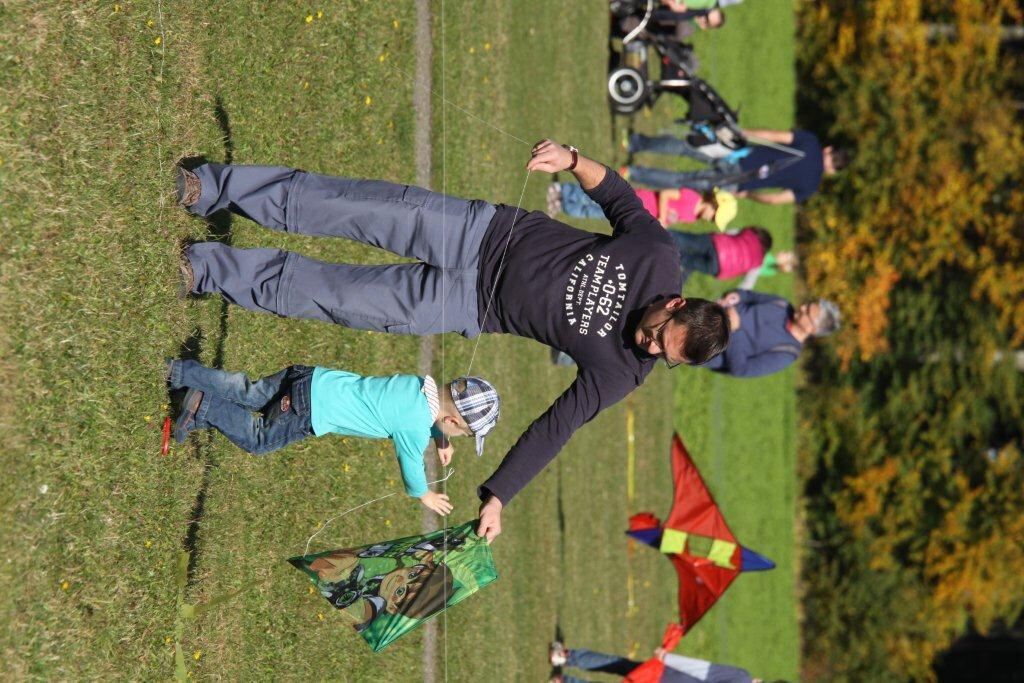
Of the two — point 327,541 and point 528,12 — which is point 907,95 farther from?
point 327,541

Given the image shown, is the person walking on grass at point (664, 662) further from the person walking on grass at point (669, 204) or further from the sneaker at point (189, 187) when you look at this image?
the sneaker at point (189, 187)

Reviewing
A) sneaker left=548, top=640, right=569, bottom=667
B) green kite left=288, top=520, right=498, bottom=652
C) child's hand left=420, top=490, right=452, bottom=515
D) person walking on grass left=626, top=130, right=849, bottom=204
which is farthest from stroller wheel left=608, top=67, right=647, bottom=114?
green kite left=288, top=520, right=498, bottom=652

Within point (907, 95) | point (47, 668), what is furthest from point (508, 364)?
point (907, 95)

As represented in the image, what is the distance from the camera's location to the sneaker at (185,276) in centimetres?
653

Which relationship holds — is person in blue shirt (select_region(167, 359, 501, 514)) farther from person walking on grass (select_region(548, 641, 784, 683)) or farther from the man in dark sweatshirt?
person walking on grass (select_region(548, 641, 784, 683))

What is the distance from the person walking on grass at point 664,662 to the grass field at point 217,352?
260 mm

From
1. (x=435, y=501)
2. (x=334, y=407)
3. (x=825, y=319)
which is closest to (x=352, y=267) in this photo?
(x=334, y=407)

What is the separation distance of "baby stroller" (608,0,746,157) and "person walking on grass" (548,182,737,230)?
4.50ft

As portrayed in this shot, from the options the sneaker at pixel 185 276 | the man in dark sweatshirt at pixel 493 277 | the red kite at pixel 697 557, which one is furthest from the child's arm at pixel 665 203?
the sneaker at pixel 185 276

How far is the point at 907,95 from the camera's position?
17672 millimetres

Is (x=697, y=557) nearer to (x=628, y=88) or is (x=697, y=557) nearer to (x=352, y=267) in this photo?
(x=628, y=88)

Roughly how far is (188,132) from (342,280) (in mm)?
1515

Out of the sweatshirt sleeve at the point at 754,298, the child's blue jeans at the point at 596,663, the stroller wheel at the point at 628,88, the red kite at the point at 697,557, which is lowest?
the child's blue jeans at the point at 596,663

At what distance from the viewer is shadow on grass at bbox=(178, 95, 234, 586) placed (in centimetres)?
675
